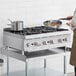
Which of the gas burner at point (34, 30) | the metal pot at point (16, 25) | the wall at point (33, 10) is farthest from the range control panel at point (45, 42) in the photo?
the wall at point (33, 10)

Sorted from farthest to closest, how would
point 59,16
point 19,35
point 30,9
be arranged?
point 59,16 → point 30,9 → point 19,35

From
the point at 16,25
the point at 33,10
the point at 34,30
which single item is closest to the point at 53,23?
the point at 34,30

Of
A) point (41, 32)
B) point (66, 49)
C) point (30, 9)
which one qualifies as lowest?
point (66, 49)

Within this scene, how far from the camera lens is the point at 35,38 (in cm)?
363

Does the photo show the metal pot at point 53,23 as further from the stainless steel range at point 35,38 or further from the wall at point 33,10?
the wall at point 33,10

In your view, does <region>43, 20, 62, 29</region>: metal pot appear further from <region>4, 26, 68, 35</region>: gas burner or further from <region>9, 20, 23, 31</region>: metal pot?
<region>9, 20, 23, 31</region>: metal pot

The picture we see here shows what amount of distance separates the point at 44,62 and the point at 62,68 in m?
0.39

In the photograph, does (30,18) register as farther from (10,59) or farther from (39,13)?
(10,59)

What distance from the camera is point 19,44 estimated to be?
362 cm

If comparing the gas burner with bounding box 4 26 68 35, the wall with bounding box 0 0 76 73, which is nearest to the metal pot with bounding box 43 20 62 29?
the gas burner with bounding box 4 26 68 35

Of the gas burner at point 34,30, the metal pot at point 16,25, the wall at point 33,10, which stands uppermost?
the wall at point 33,10

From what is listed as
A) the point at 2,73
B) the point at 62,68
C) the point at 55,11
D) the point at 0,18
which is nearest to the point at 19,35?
the point at 0,18

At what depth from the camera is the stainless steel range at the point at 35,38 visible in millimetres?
3576

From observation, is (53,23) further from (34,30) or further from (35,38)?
(35,38)
